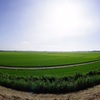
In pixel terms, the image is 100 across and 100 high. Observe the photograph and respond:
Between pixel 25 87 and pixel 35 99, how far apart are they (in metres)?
3.33

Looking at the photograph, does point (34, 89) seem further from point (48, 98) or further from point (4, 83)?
point (4, 83)

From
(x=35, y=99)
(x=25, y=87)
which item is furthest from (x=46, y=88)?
(x=35, y=99)

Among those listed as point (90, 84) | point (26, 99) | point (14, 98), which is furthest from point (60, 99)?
point (90, 84)

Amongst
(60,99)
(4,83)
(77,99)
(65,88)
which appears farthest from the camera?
(4,83)

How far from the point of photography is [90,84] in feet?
43.2

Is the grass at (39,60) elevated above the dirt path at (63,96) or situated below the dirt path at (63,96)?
below

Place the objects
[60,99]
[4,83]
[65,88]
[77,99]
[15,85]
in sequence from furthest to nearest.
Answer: [4,83] < [15,85] < [65,88] < [60,99] < [77,99]

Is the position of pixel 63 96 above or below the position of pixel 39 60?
above

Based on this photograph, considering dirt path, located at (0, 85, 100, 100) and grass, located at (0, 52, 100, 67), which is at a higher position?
dirt path, located at (0, 85, 100, 100)

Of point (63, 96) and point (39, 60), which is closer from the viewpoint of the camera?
point (63, 96)

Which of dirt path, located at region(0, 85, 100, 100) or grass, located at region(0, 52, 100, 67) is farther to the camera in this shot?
grass, located at region(0, 52, 100, 67)

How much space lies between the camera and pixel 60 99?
1005cm

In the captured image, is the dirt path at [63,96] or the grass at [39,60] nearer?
the dirt path at [63,96]

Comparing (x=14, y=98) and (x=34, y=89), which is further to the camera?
(x=34, y=89)
